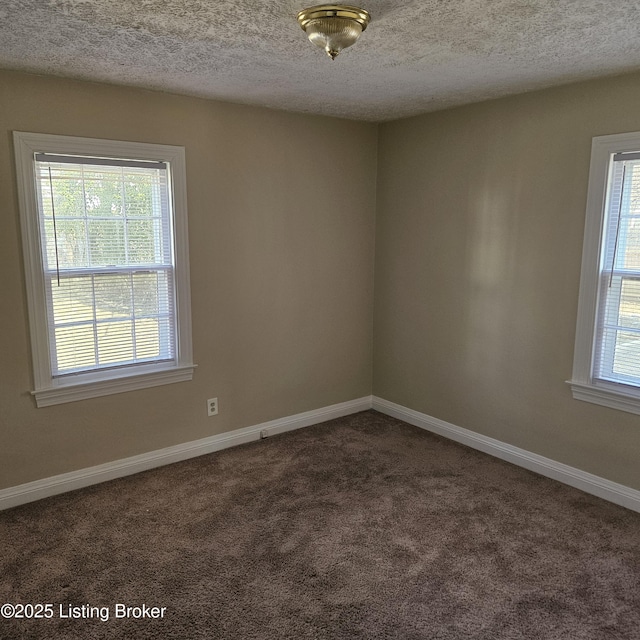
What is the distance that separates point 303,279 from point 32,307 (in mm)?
1847

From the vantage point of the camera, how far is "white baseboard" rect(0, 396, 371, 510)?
120 inches

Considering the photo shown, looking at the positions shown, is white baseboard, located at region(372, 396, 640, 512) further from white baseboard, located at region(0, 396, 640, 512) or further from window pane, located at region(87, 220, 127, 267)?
window pane, located at region(87, 220, 127, 267)

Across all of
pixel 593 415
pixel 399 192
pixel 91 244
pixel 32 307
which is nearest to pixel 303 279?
pixel 399 192

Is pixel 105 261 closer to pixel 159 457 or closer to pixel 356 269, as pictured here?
pixel 159 457

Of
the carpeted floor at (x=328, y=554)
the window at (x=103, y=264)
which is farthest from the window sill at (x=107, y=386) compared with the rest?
the carpeted floor at (x=328, y=554)

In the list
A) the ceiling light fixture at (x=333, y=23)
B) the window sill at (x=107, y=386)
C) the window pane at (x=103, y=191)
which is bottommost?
the window sill at (x=107, y=386)

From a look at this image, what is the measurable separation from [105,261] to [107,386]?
2.48ft

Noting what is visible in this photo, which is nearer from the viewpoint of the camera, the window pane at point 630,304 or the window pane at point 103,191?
the window pane at point 630,304

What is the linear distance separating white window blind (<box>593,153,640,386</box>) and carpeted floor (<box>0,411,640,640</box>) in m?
0.83

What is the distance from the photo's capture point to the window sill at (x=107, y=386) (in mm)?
3061

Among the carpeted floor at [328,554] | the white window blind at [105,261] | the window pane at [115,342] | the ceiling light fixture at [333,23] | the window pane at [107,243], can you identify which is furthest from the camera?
the window pane at [115,342]

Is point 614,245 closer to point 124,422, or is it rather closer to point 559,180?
point 559,180

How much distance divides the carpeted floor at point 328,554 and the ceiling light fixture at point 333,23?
2221mm

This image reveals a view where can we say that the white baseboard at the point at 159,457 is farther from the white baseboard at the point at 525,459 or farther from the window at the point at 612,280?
the window at the point at 612,280
